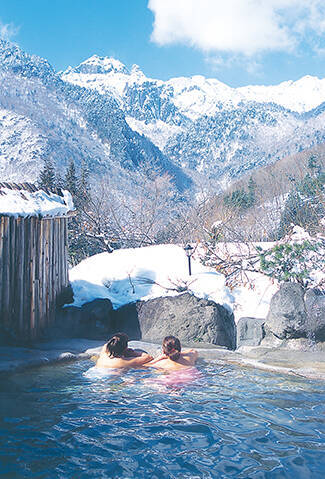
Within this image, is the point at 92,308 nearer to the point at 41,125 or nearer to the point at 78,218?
the point at 78,218

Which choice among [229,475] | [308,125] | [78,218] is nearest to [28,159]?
[78,218]

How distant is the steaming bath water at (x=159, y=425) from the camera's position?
10.0ft

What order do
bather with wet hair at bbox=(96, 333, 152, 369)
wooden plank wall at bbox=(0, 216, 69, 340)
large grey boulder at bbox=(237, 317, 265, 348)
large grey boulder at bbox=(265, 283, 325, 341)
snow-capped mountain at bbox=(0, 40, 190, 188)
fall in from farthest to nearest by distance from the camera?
snow-capped mountain at bbox=(0, 40, 190, 188), large grey boulder at bbox=(237, 317, 265, 348), large grey boulder at bbox=(265, 283, 325, 341), wooden plank wall at bbox=(0, 216, 69, 340), bather with wet hair at bbox=(96, 333, 152, 369)

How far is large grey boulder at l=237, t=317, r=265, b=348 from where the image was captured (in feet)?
35.1

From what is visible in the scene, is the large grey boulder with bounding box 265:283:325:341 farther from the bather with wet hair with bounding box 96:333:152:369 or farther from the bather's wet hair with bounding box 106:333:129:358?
the bather's wet hair with bounding box 106:333:129:358

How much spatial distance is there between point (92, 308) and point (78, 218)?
10.4 m

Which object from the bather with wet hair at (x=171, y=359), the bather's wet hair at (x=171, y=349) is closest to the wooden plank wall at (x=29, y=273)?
the bather with wet hair at (x=171, y=359)

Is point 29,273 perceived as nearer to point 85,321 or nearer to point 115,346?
point 85,321

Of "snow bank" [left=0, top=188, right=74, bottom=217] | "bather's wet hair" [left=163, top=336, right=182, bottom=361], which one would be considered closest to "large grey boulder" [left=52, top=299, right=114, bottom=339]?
"snow bank" [left=0, top=188, right=74, bottom=217]

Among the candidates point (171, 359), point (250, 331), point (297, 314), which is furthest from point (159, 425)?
point (250, 331)

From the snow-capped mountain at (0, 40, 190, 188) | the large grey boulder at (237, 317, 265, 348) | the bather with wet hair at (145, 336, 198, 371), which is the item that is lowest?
the large grey boulder at (237, 317, 265, 348)

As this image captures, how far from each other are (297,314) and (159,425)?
5.73 metres

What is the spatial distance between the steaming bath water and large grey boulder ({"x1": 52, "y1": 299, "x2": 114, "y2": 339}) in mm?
2058

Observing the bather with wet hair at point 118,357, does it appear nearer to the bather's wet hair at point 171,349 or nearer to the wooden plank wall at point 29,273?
the bather's wet hair at point 171,349
